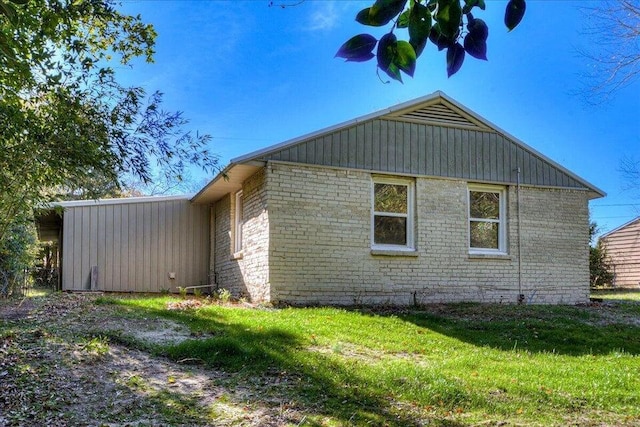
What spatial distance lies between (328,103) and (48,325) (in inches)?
381

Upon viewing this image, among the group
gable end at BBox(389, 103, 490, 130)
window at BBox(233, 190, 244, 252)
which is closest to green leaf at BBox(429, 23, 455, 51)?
gable end at BBox(389, 103, 490, 130)

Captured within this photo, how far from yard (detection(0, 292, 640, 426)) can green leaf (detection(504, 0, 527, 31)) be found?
3514 millimetres

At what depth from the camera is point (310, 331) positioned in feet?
26.2

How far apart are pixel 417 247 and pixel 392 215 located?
0.89 metres

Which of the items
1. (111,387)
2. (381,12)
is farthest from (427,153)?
(381,12)

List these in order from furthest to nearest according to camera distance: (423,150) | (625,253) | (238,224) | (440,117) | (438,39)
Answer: (625,253) → (238,224) → (440,117) → (423,150) → (438,39)

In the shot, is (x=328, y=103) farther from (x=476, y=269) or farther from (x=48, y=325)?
(x=48, y=325)

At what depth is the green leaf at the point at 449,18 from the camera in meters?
1.72

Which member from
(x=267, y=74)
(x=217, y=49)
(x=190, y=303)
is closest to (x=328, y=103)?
(x=267, y=74)

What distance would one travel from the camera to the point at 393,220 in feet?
40.2

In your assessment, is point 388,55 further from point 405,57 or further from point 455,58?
point 455,58

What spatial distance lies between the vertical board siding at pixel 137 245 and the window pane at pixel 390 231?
19.9 feet

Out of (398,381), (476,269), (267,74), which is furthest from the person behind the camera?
(267,74)

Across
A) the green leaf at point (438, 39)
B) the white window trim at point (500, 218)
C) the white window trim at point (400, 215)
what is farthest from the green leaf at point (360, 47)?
the white window trim at point (500, 218)
